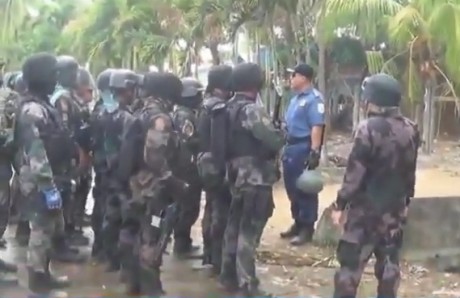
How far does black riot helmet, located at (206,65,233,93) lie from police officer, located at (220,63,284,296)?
74 centimetres

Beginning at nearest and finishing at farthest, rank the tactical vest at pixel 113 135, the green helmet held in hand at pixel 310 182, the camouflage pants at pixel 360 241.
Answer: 1. the camouflage pants at pixel 360 241
2. the tactical vest at pixel 113 135
3. the green helmet held in hand at pixel 310 182

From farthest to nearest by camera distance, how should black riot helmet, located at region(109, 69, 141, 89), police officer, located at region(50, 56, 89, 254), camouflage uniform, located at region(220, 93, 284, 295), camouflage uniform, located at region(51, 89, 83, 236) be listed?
police officer, located at region(50, 56, 89, 254)
camouflage uniform, located at region(51, 89, 83, 236)
black riot helmet, located at region(109, 69, 141, 89)
camouflage uniform, located at region(220, 93, 284, 295)

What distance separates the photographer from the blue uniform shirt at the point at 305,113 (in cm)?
845

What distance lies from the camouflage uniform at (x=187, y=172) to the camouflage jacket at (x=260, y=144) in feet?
2.39

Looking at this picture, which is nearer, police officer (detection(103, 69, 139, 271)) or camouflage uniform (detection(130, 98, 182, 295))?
camouflage uniform (detection(130, 98, 182, 295))

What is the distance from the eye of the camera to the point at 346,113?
22234mm

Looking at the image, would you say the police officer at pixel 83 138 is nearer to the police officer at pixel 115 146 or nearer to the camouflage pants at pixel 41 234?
the police officer at pixel 115 146

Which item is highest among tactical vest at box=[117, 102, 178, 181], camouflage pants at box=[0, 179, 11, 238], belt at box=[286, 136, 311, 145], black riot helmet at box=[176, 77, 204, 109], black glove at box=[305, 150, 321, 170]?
black riot helmet at box=[176, 77, 204, 109]

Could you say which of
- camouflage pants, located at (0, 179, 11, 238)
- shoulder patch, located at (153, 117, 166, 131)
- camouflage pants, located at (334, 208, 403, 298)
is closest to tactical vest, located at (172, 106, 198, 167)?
shoulder patch, located at (153, 117, 166, 131)

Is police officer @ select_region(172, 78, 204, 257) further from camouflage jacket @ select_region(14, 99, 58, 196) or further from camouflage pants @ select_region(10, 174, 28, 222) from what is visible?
camouflage pants @ select_region(10, 174, 28, 222)

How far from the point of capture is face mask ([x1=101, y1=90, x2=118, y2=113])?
300 inches

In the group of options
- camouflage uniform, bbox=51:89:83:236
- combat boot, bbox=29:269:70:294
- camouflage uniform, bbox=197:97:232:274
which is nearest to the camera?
combat boot, bbox=29:269:70:294

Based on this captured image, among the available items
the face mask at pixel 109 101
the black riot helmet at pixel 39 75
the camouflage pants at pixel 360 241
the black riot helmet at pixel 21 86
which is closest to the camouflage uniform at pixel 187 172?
the face mask at pixel 109 101

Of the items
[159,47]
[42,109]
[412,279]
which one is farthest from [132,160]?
[159,47]
